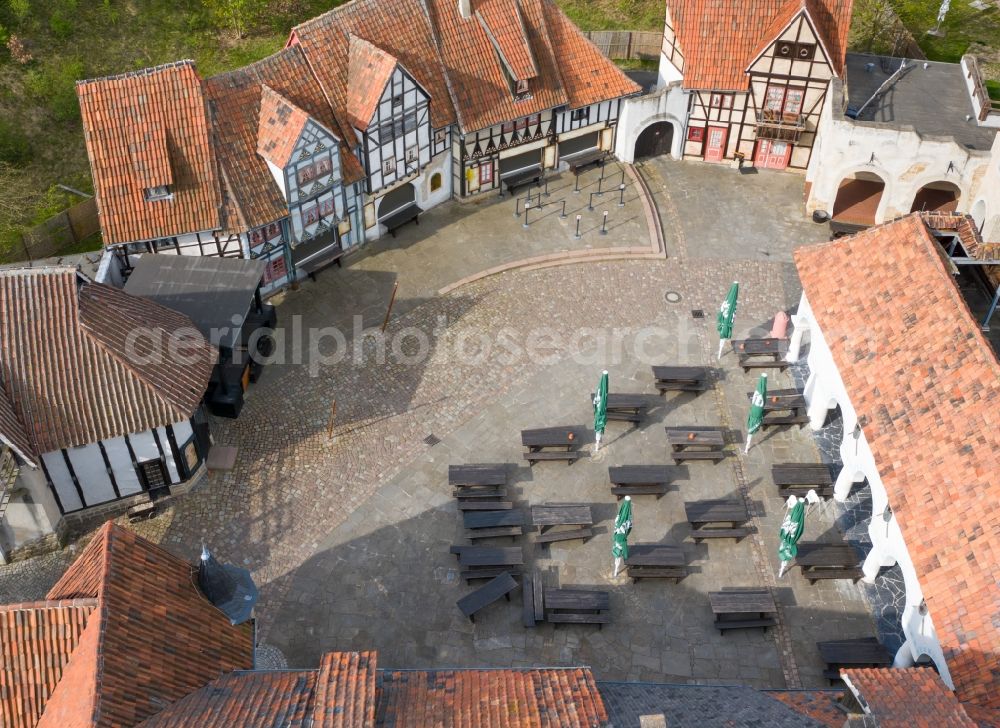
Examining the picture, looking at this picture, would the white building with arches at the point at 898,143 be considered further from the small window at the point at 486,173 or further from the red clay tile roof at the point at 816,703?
the red clay tile roof at the point at 816,703

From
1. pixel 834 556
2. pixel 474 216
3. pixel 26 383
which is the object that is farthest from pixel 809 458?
pixel 26 383

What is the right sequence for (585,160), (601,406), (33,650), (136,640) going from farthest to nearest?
(585,160) < (601,406) < (136,640) < (33,650)

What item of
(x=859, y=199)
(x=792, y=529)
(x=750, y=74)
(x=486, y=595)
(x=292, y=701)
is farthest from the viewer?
(x=859, y=199)

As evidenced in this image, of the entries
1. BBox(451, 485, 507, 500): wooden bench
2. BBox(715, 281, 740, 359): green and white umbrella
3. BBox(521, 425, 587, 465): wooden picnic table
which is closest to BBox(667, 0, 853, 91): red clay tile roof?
BBox(715, 281, 740, 359): green and white umbrella

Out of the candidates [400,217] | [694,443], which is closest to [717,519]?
[694,443]

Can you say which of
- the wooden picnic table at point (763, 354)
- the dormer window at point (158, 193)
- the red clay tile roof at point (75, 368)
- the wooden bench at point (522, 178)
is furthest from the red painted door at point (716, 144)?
the red clay tile roof at point (75, 368)

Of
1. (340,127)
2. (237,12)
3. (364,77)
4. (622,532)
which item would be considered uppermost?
(364,77)

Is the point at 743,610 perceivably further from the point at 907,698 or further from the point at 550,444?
the point at 550,444
